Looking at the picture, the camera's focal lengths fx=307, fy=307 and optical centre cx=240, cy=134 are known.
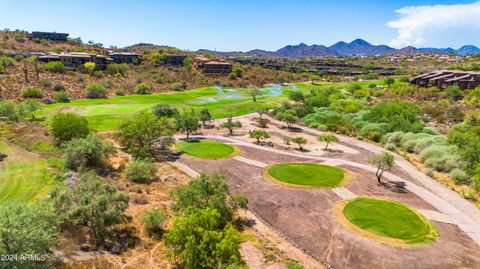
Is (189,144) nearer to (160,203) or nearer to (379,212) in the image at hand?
(160,203)

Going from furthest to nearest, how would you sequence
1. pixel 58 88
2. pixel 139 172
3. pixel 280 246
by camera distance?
pixel 58 88, pixel 139 172, pixel 280 246

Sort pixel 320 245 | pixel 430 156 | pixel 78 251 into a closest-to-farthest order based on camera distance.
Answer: pixel 78 251 < pixel 320 245 < pixel 430 156

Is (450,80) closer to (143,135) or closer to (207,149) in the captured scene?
(207,149)

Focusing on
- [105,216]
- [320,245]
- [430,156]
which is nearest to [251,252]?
[320,245]

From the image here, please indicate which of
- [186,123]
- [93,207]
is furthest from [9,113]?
[93,207]

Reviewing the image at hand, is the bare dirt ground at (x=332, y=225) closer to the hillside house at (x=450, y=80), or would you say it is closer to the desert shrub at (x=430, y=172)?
the desert shrub at (x=430, y=172)

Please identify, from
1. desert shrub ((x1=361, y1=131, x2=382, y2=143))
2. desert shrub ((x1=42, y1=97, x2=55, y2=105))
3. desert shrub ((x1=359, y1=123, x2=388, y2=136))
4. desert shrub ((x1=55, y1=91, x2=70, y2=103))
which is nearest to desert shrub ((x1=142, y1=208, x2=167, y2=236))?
desert shrub ((x1=361, y1=131, x2=382, y2=143))
